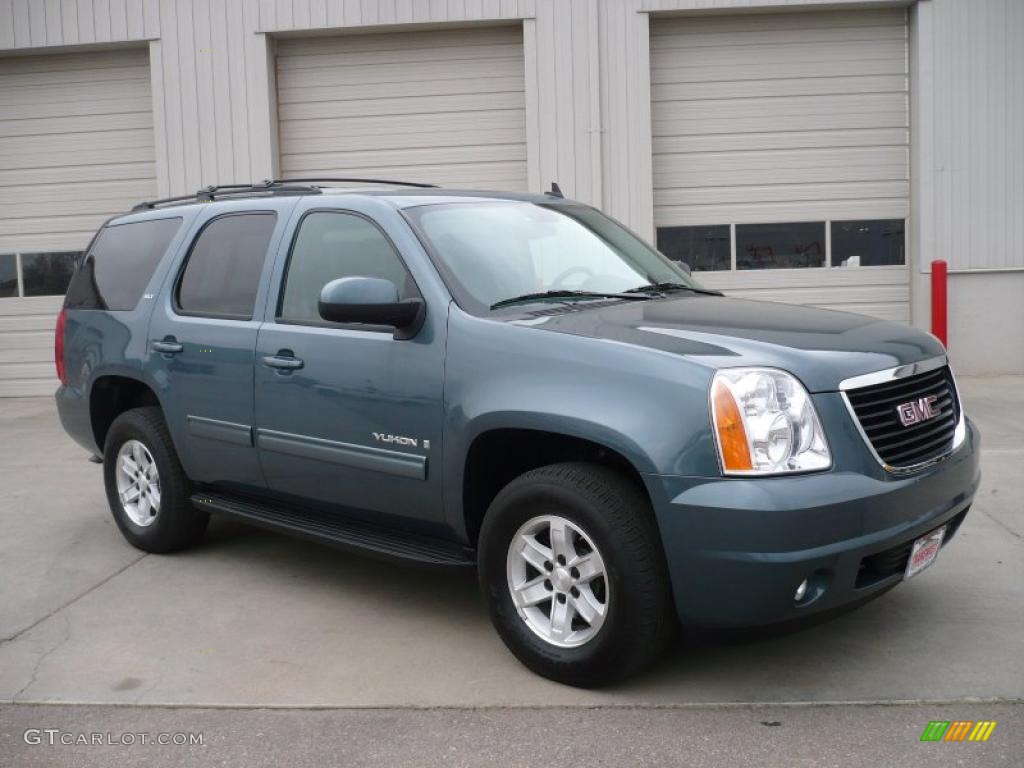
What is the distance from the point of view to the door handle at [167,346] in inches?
208

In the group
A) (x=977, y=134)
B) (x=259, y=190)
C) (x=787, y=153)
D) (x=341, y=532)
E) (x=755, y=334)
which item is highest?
(x=977, y=134)

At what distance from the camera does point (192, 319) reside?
5.29 metres

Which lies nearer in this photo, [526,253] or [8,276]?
[526,253]

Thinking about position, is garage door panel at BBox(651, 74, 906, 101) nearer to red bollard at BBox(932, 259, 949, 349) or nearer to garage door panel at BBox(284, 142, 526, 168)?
garage door panel at BBox(284, 142, 526, 168)

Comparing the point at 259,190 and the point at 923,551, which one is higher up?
the point at 259,190

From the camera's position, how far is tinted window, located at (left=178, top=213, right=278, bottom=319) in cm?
508

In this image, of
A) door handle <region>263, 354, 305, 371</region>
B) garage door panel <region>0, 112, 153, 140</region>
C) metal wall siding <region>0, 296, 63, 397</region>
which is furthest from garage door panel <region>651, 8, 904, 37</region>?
door handle <region>263, 354, 305, 371</region>

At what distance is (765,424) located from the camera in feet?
11.1

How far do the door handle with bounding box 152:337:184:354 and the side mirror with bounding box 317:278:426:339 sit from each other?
1.46m

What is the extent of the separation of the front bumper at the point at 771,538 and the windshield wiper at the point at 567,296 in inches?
43.7

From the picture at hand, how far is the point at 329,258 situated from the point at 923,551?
8.82 feet

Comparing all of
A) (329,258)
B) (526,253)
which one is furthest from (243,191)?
(526,253)

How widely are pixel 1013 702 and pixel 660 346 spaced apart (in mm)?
1635

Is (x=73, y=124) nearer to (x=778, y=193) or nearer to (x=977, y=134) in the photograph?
(x=778, y=193)
